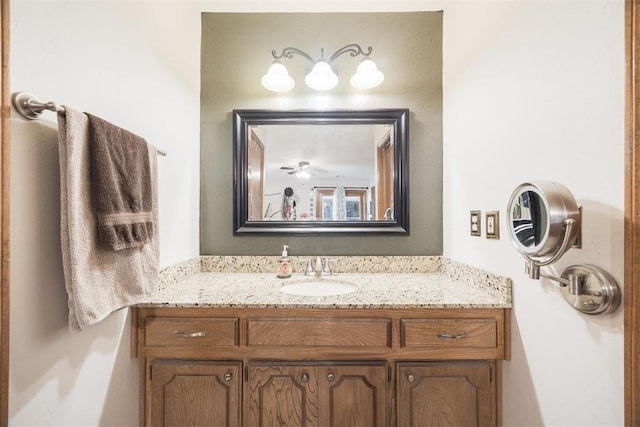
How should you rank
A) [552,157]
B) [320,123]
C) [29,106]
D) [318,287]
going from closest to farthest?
[29,106], [552,157], [318,287], [320,123]

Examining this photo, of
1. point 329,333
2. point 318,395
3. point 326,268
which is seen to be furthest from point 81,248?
point 326,268

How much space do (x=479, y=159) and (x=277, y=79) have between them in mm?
1098

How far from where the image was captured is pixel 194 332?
1003 millimetres

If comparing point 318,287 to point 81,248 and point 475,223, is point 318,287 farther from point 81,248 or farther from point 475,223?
point 81,248

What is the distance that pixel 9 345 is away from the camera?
24.3 inches

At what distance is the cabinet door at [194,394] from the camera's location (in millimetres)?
1020

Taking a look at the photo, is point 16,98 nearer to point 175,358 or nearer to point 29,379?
point 29,379

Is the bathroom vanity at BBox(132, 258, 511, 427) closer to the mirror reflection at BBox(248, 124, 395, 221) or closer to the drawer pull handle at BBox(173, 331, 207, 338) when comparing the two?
the drawer pull handle at BBox(173, 331, 207, 338)

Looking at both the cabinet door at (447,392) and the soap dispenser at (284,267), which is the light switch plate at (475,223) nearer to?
the cabinet door at (447,392)

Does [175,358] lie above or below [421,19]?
below

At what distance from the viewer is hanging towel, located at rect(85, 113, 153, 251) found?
75 cm

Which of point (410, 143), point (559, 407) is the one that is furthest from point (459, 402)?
point (410, 143)

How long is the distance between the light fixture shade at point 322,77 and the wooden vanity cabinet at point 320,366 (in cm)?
117

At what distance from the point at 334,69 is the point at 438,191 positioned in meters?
0.93
